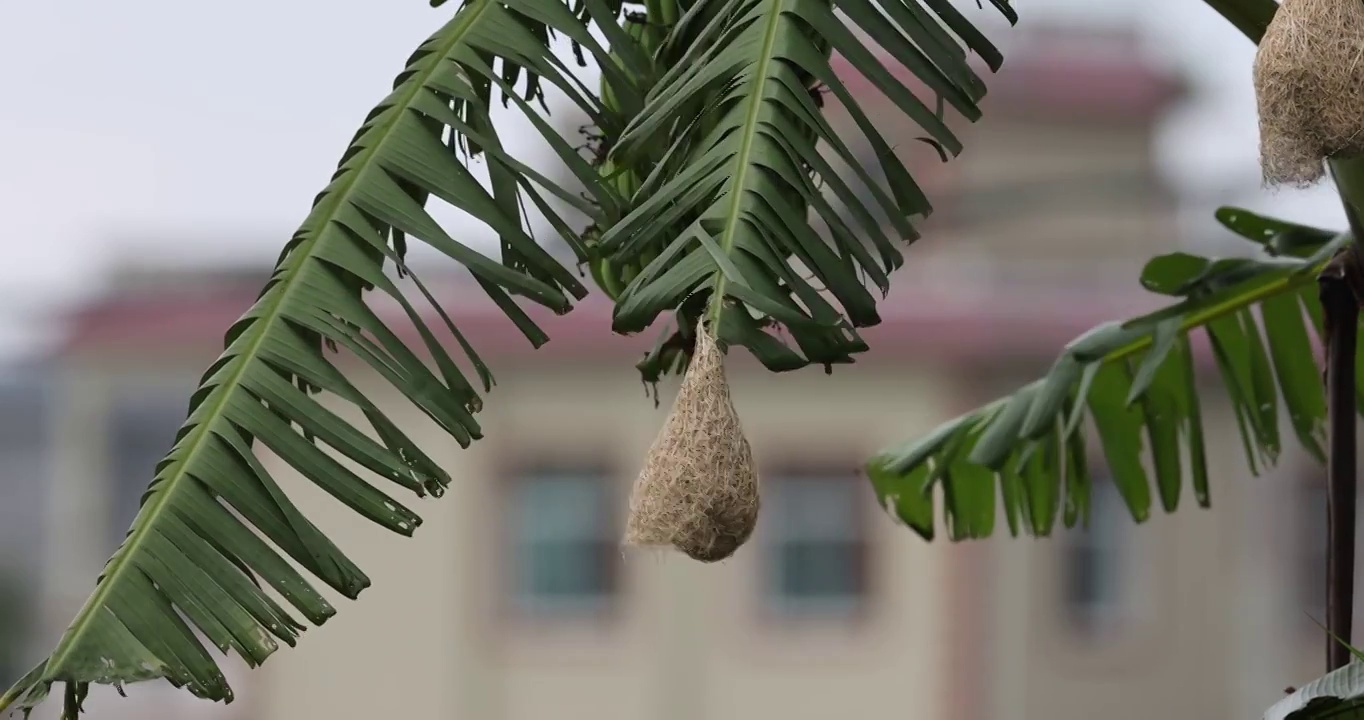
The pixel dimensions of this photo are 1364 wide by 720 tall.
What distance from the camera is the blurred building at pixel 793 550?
6930mm

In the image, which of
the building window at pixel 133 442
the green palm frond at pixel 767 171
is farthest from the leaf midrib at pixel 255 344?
the building window at pixel 133 442

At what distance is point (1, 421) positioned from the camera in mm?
9594

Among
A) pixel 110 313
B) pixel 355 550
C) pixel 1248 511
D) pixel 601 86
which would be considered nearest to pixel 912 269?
pixel 1248 511

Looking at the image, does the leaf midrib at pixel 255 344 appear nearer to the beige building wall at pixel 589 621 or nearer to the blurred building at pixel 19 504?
the beige building wall at pixel 589 621

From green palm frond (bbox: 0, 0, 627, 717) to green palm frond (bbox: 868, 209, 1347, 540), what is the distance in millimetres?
465

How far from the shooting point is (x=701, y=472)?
0.60m

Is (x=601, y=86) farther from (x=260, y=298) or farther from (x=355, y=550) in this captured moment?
(x=355, y=550)

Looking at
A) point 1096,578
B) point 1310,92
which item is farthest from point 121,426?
point 1310,92

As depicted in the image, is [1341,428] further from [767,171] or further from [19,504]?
[19,504]

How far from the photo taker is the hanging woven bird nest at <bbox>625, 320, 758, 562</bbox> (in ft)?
1.98

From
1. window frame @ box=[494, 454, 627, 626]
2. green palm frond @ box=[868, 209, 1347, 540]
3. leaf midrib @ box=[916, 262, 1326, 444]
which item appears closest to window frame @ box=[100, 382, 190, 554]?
window frame @ box=[494, 454, 627, 626]

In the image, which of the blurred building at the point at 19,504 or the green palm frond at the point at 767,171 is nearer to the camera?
the green palm frond at the point at 767,171

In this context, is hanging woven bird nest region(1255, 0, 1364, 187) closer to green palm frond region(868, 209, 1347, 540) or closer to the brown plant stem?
the brown plant stem

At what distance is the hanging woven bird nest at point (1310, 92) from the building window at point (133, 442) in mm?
6758
